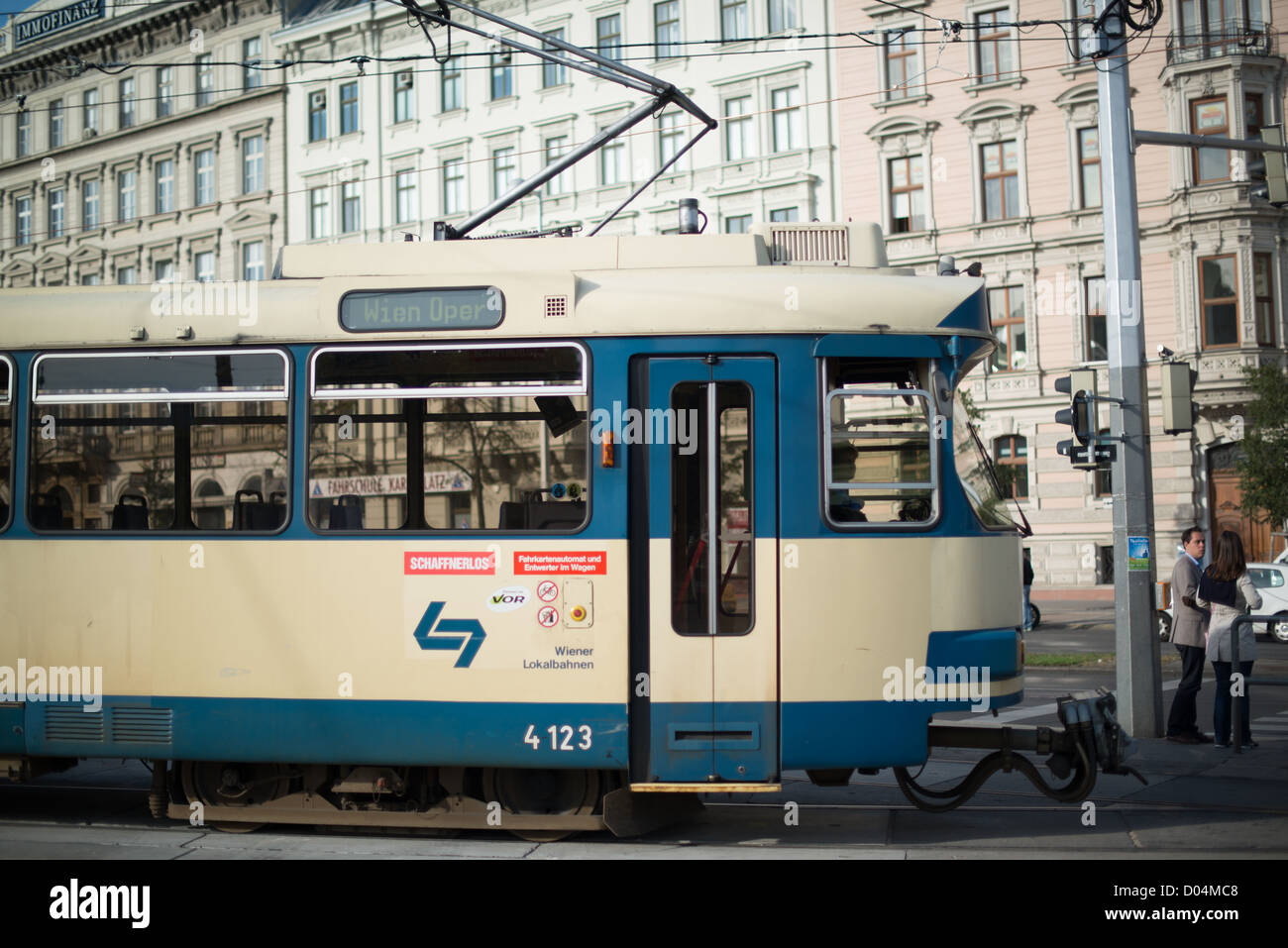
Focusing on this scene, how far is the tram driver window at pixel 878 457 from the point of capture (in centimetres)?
714

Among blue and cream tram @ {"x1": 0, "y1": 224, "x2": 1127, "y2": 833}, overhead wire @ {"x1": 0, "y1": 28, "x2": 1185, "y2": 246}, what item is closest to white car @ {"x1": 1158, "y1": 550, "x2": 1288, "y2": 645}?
blue and cream tram @ {"x1": 0, "y1": 224, "x2": 1127, "y2": 833}

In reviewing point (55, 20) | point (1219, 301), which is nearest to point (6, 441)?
point (1219, 301)

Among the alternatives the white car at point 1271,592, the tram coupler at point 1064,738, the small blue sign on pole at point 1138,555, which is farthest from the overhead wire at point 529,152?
the tram coupler at point 1064,738

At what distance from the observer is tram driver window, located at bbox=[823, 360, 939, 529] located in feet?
23.4

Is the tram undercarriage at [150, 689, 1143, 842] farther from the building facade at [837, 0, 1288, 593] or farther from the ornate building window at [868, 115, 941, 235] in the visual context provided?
the ornate building window at [868, 115, 941, 235]

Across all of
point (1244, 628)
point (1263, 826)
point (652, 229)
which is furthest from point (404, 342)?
point (652, 229)

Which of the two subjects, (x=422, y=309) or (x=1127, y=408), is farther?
(x=1127, y=408)

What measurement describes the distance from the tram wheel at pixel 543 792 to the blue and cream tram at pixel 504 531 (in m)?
0.02

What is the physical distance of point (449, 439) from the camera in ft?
23.9

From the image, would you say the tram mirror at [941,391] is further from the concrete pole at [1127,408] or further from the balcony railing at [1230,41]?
the balcony railing at [1230,41]

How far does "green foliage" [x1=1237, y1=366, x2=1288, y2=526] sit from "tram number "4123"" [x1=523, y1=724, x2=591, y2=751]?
89.2 feet

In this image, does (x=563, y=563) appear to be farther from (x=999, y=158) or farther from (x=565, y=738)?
(x=999, y=158)

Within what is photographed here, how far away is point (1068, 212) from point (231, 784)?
3325 cm

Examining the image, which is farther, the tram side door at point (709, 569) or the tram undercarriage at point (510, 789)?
the tram undercarriage at point (510, 789)
